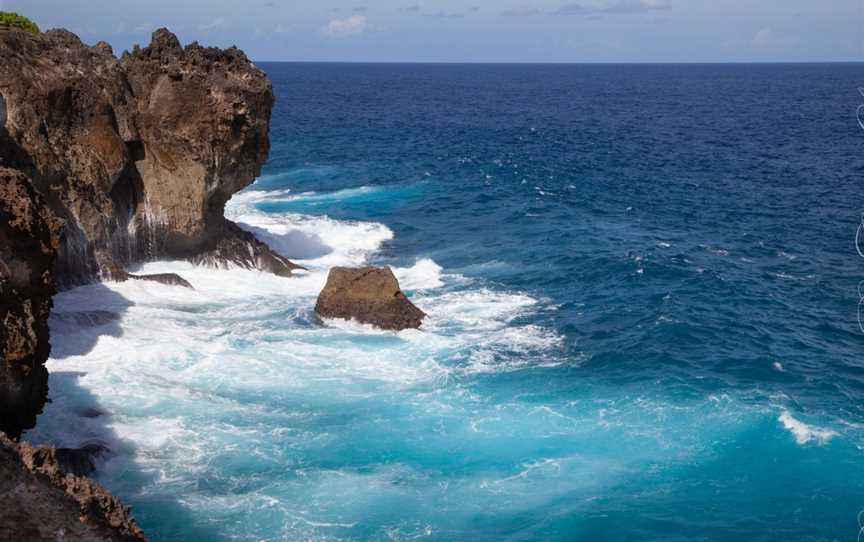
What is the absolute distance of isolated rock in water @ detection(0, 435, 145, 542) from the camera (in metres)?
14.6

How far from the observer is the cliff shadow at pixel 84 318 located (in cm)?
3556

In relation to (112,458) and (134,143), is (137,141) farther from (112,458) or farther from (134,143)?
(112,458)

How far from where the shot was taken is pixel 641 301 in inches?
1810

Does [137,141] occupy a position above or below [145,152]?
above

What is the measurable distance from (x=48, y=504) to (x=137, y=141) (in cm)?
3256

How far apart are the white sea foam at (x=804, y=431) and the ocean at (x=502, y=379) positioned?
14 centimetres

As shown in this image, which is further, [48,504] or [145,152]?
[145,152]

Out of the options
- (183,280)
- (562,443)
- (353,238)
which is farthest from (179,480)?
(353,238)

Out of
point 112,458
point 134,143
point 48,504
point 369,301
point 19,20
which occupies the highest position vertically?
point 19,20

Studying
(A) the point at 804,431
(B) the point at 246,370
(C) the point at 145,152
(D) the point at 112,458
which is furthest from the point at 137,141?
(A) the point at 804,431

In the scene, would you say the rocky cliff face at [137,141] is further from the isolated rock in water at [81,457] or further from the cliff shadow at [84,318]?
the isolated rock in water at [81,457]

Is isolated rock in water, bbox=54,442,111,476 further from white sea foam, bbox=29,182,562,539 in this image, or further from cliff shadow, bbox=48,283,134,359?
cliff shadow, bbox=48,283,134,359

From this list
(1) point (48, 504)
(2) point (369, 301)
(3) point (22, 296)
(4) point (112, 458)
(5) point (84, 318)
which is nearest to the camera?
(1) point (48, 504)

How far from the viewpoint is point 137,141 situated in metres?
44.8
